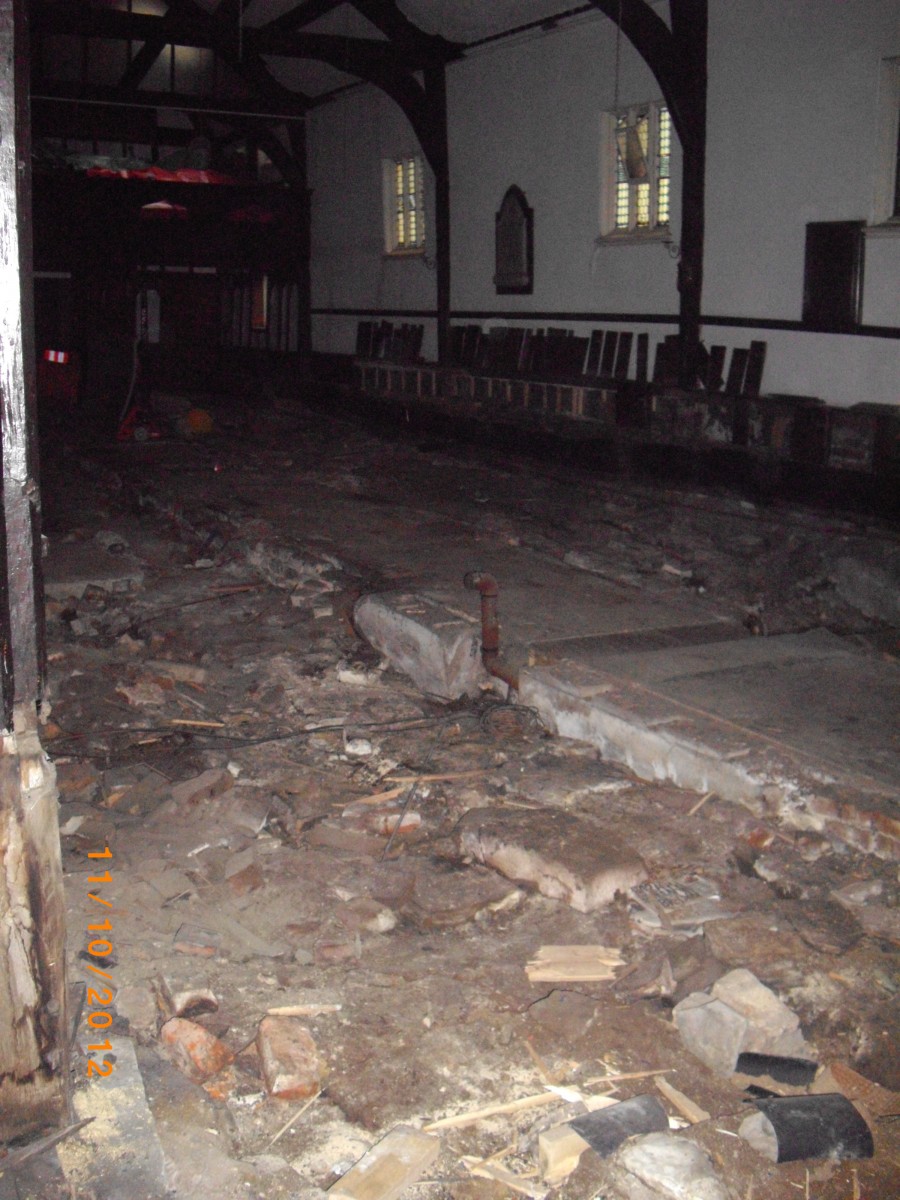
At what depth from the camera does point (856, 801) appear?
3949mm

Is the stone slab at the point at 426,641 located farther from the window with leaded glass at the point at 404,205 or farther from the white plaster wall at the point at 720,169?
the window with leaded glass at the point at 404,205

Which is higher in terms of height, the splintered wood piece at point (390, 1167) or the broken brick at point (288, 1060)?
the broken brick at point (288, 1060)

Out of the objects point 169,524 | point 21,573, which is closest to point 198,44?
point 169,524

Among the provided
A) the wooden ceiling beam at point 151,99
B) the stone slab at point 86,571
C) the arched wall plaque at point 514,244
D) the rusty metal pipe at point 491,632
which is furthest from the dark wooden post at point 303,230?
the rusty metal pipe at point 491,632

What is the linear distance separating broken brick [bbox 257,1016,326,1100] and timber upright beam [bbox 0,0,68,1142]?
562 mm

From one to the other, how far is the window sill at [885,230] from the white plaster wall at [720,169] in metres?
0.06

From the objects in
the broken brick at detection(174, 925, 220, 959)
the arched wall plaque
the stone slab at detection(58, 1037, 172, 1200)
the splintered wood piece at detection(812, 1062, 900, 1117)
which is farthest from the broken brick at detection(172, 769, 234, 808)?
the arched wall plaque

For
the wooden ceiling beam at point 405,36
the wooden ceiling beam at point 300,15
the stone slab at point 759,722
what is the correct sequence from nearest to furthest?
the stone slab at point 759,722 → the wooden ceiling beam at point 405,36 → the wooden ceiling beam at point 300,15

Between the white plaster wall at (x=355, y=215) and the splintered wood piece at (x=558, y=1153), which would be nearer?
the splintered wood piece at (x=558, y=1153)

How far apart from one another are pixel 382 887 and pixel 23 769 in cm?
192

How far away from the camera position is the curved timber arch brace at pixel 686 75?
34.9ft

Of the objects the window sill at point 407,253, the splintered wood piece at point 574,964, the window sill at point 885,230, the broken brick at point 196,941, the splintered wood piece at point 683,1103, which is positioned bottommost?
the splintered wood piece at point 683,1103

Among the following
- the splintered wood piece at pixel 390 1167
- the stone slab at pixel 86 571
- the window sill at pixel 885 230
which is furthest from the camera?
the window sill at pixel 885 230

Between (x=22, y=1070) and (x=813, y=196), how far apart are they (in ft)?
31.4
